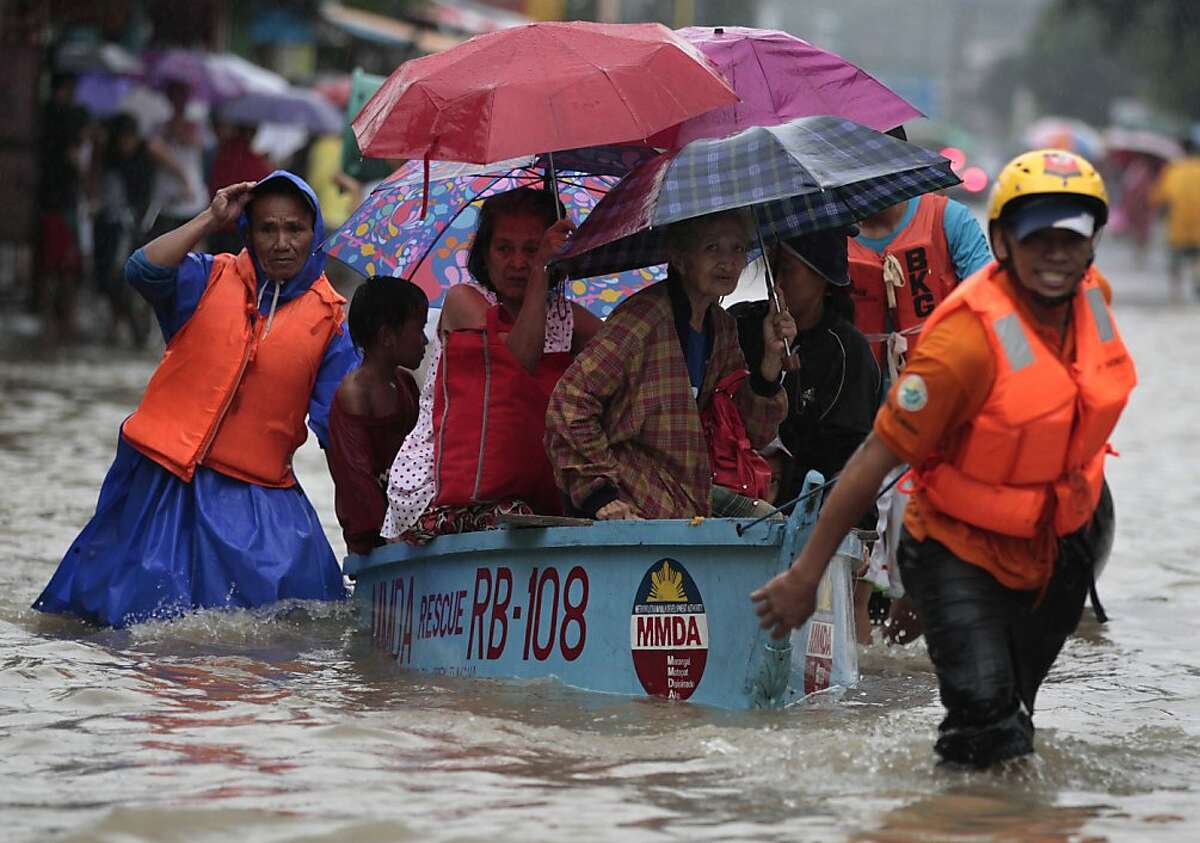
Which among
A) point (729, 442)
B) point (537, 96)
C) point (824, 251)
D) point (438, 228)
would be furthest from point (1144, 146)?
point (537, 96)

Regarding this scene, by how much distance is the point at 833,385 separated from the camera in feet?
25.7

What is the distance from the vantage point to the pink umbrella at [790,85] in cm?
775

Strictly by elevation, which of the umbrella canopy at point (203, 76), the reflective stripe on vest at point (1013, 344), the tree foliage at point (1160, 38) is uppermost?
the tree foliage at point (1160, 38)

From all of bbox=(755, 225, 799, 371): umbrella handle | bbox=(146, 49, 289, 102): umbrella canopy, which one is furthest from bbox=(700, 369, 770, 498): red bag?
bbox=(146, 49, 289, 102): umbrella canopy

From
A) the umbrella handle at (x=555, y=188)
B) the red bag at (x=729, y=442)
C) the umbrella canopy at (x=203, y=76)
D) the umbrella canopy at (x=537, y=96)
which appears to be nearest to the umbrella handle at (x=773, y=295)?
the red bag at (x=729, y=442)

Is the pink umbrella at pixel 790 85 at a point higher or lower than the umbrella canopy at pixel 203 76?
lower

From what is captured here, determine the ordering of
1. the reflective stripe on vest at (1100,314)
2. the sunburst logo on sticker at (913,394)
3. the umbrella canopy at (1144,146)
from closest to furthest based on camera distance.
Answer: the sunburst logo on sticker at (913,394) → the reflective stripe on vest at (1100,314) → the umbrella canopy at (1144,146)

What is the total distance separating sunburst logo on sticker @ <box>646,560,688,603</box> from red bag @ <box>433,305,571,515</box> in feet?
2.92

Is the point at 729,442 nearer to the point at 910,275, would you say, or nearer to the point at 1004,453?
the point at 910,275

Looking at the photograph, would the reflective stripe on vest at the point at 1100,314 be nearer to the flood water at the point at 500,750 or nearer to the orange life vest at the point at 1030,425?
the orange life vest at the point at 1030,425

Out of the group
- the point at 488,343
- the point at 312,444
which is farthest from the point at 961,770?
the point at 312,444

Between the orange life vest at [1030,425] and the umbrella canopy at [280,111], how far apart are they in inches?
658

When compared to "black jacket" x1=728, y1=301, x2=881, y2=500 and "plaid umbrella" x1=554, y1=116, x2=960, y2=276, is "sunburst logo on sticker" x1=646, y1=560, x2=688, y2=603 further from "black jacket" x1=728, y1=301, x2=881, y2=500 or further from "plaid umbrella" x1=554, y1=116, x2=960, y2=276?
"black jacket" x1=728, y1=301, x2=881, y2=500

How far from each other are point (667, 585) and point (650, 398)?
0.58 meters
